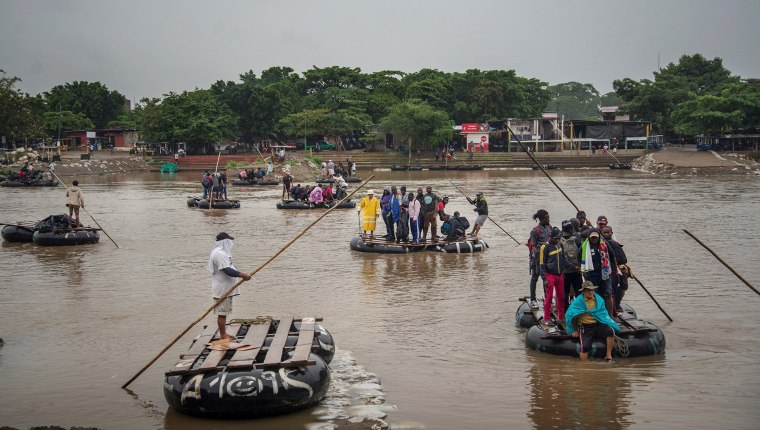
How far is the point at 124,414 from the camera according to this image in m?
8.62

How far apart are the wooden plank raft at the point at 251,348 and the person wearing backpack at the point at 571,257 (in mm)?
3587

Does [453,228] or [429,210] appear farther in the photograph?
[453,228]

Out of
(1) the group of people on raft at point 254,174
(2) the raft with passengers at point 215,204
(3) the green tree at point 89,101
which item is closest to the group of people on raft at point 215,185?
(2) the raft with passengers at point 215,204

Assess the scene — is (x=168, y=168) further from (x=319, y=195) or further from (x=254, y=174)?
(x=319, y=195)

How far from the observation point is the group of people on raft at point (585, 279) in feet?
32.6

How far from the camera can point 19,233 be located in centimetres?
2184

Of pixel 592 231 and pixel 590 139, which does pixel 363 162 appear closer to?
pixel 590 139

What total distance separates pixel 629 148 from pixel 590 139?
137 inches

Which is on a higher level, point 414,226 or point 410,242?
point 414,226

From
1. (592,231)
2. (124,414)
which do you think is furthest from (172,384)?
(592,231)

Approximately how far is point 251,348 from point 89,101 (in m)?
84.7

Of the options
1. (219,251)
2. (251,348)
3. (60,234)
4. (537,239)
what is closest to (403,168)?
(60,234)

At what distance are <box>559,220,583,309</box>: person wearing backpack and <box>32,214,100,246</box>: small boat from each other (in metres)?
15.2

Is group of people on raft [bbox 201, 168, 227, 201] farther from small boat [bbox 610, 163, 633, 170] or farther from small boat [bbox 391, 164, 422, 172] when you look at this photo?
small boat [bbox 610, 163, 633, 170]
